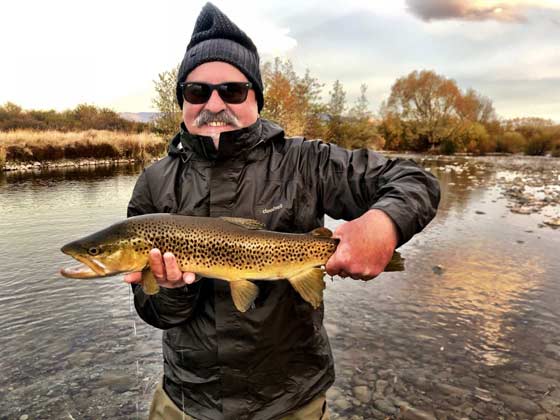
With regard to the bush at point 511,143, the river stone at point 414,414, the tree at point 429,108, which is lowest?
the river stone at point 414,414

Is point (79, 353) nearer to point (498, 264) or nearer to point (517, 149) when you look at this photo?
point (498, 264)

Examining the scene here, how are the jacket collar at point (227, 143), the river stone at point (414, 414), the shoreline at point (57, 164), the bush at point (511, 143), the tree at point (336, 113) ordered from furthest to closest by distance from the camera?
the bush at point (511, 143) < the tree at point (336, 113) < the shoreline at point (57, 164) < the river stone at point (414, 414) < the jacket collar at point (227, 143)

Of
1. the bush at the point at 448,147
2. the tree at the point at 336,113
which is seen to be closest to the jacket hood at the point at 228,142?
the tree at the point at 336,113

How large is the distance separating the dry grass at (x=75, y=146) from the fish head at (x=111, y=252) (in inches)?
1091

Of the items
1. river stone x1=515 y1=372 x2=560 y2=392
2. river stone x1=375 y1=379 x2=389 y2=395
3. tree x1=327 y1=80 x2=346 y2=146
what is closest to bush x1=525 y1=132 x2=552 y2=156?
tree x1=327 y1=80 x2=346 y2=146

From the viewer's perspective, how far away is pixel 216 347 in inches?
88.9

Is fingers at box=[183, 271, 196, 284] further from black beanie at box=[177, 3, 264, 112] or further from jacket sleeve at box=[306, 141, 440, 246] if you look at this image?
black beanie at box=[177, 3, 264, 112]

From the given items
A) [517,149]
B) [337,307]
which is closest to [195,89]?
[337,307]

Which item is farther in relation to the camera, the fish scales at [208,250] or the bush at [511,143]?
the bush at [511,143]

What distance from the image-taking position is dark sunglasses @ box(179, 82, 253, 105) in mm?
2543

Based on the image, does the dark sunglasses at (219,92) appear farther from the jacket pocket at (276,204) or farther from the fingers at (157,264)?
the fingers at (157,264)

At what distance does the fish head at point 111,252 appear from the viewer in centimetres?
221

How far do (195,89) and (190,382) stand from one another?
172cm

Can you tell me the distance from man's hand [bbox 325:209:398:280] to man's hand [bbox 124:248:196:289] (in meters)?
0.82
